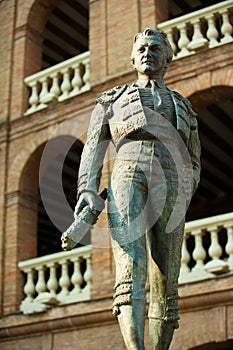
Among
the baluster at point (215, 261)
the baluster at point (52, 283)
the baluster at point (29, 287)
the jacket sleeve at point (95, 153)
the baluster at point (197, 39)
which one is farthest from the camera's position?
the baluster at point (29, 287)

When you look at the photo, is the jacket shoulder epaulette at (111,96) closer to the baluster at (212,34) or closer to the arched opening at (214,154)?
the arched opening at (214,154)

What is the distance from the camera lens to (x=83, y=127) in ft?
43.5

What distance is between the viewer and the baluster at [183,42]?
491 inches

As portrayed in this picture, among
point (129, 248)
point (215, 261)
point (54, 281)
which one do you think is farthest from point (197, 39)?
point (129, 248)

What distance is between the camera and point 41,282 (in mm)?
12828

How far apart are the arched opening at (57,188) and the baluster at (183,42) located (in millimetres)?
2383

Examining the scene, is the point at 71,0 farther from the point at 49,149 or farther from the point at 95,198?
the point at 95,198

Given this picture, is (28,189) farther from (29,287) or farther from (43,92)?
(29,287)

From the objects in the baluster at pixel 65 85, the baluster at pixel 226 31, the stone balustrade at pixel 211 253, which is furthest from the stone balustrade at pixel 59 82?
the stone balustrade at pixel 211 253

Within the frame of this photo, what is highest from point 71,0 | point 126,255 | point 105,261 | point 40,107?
point 71,0

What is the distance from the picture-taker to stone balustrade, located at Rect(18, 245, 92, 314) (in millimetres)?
12312

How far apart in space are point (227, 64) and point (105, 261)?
140 inches

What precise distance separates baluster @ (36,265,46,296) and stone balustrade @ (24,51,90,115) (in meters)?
2.94

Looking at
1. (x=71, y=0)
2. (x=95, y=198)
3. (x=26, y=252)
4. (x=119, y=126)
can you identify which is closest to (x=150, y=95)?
(x=119, y=126)
